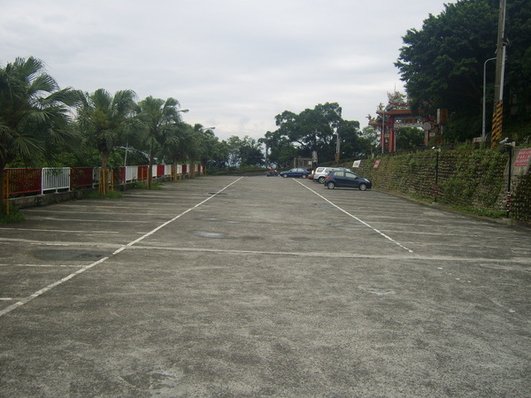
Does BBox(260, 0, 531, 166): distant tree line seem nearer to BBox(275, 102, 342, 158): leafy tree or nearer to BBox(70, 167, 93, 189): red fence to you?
BBox(70, 167, 93, 189): red fence

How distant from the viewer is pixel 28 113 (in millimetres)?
Answer: 13953

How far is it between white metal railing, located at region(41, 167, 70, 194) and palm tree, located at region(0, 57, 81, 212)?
553cm

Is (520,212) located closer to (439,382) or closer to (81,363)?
(439,382)

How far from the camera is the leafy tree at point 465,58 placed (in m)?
34.9

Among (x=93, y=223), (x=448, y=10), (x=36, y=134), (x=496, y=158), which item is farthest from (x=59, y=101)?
(x=448, y=10)

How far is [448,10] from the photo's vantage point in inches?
1545

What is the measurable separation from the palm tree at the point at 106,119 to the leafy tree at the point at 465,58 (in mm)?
23145

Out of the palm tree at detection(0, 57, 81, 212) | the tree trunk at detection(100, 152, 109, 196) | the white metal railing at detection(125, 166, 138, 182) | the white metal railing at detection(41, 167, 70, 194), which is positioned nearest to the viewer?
the palm tree at detection(0, 57, 81, 212)

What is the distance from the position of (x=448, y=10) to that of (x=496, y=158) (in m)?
22.1

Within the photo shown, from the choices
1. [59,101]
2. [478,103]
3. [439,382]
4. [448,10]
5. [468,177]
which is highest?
[448,10]

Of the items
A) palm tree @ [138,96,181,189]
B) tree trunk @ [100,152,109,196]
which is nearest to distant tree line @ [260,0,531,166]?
palm tree @ [138,96,181,189]

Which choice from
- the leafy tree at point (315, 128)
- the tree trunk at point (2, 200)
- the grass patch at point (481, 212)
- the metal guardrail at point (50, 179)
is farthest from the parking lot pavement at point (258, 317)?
the leafy tree at point (315, 128)

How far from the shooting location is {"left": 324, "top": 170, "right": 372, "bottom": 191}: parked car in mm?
41844

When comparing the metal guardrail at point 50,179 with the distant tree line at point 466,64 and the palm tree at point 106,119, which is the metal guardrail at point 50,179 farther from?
the distant tree line at point 466,64
